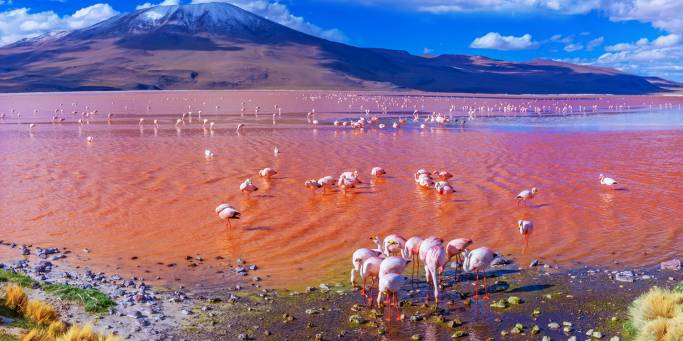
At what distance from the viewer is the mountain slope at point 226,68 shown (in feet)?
420

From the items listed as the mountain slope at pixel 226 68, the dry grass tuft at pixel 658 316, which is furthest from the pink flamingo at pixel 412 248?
the mountain slope at pixel 226 68

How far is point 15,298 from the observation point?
7.98 m

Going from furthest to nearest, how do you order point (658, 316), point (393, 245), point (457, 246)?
point (393, 245)
point (457, 246)
point (658, 316)

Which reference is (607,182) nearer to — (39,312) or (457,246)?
(457,246)

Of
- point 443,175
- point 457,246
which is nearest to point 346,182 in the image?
point 443,175

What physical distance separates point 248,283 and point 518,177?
12.3 meters

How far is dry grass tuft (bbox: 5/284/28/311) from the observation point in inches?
311

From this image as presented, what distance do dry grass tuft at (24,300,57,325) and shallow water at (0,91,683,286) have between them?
7.87 ft

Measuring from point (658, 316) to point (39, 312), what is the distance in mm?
7779

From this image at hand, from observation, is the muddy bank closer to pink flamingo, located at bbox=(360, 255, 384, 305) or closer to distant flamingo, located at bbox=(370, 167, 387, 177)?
pink flamingo, located at bbox=(360, 255, 384, 305)

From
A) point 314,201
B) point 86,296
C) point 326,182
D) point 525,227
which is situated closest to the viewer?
point 86,296

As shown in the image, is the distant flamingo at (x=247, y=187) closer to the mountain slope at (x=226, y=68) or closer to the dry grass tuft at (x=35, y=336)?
the dry grass tuft at (x=35, y=336)

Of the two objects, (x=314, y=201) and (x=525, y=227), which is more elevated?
(x=525, y=227)

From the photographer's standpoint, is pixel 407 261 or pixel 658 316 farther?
pixel 407 261
